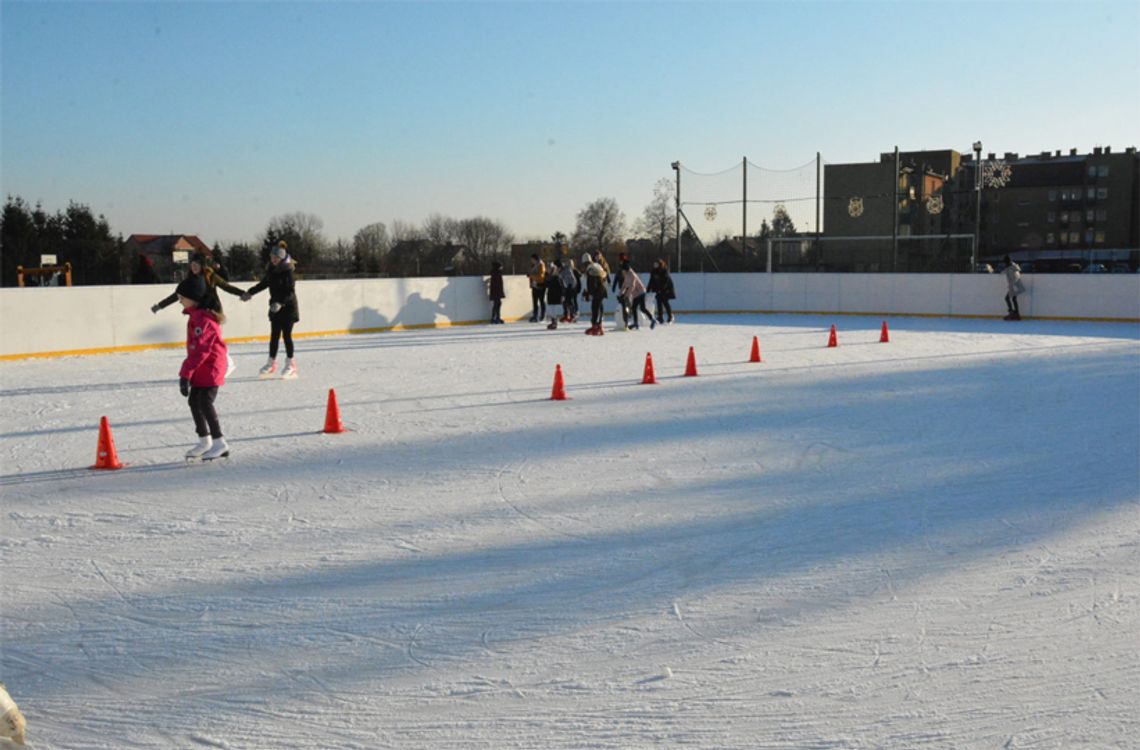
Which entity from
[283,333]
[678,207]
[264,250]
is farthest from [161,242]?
[283,333]

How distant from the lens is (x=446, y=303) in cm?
2291

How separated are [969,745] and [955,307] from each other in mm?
22929

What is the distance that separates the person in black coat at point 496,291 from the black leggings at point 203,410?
15.6m

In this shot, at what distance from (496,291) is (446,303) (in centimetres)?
120

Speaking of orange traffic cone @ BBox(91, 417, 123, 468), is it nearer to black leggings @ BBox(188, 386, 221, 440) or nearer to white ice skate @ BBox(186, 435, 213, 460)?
white ice skate @ BBox(186, 435, 213, 460)

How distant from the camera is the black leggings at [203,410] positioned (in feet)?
23.5

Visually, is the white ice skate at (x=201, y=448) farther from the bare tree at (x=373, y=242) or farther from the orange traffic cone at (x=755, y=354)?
the bare tree at (x=373, y=242)

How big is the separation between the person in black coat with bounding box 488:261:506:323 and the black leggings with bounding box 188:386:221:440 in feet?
51.1

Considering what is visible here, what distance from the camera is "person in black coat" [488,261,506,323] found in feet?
74.9

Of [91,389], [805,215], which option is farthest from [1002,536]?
[805,215]

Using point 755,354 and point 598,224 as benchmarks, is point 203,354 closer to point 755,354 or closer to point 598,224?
point 755,354

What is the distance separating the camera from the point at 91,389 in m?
11.6

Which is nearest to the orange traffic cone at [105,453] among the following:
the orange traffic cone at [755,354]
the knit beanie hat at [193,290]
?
the knit beanie hat at [193,290]

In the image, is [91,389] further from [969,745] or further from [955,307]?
[955,307]
